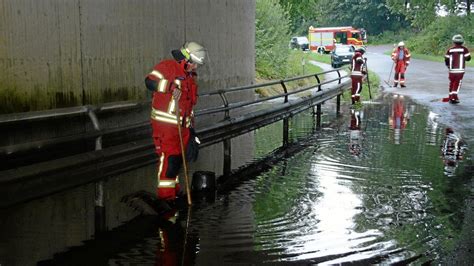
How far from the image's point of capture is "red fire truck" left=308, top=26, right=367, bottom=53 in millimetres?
66938

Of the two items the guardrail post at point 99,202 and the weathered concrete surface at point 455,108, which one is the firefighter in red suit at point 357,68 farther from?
the guardrail post at point 99,202

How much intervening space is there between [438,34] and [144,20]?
55.3m

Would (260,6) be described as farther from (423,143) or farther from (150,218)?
(150,218)

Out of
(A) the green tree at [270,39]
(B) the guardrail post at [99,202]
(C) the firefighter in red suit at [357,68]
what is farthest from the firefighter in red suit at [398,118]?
(B) the guardrail post at [99,202]

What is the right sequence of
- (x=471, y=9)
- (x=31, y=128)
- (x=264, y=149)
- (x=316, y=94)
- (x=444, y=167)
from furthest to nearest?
(x=471, y=9)
(x=316, y=94)
(x=264, y=149)
(x=444, y=167)
(x=31, y=128)

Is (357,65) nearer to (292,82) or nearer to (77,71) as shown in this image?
(292,82)

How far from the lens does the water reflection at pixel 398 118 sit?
12039 mm

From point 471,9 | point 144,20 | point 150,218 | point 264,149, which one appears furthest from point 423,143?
point 471,9

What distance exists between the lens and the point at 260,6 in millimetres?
23203

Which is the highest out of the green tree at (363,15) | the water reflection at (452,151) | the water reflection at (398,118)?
the green tree at (363,15)

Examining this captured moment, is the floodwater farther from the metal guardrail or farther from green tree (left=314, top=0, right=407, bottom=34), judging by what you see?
green tree (left=314, top=0, right=407, bottom=34)

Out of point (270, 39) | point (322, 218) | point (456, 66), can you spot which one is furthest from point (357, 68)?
point (322, 218)

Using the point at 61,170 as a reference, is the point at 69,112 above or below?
above

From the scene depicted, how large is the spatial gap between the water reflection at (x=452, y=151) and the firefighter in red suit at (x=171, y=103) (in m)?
3.98
